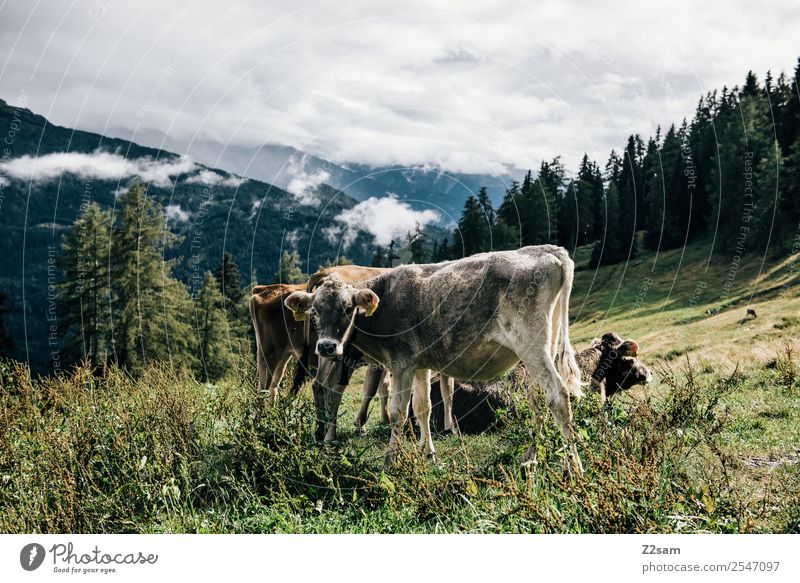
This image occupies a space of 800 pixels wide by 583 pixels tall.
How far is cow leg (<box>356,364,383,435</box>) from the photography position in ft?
39.8

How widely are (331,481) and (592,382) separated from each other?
6.04 m

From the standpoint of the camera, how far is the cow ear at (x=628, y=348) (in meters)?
10.8

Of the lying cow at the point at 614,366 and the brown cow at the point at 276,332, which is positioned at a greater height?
the lying cow at the point at 614,366

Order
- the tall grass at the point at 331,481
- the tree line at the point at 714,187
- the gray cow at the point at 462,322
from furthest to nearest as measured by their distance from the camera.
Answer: the tree line at the point at 714,187
the gray cow at the point at 462,322
the tall grass at the point at 331,481

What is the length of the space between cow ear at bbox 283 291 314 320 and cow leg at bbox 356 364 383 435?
3.54 meters

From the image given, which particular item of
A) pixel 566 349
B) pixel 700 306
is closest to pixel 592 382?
pixel 566 349

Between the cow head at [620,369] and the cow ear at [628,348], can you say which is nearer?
the cow ear at [628,348]

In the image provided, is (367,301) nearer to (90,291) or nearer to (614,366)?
(614,366)

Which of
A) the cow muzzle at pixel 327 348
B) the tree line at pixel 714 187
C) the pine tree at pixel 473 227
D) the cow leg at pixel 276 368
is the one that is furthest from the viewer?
the tree line at pixel 714 187

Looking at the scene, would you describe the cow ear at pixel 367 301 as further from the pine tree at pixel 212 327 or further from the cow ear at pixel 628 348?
the pine tree at pixel 212 327

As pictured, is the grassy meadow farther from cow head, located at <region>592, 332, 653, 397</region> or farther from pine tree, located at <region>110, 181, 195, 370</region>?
pine tree, located at <region>110, 181, 195, 370</region>

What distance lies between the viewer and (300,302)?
28.7 ft

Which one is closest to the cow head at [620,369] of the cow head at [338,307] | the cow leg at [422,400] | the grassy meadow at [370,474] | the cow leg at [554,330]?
the grassy meadow at [370,474]

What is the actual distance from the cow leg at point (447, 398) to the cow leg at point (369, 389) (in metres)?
1.48
